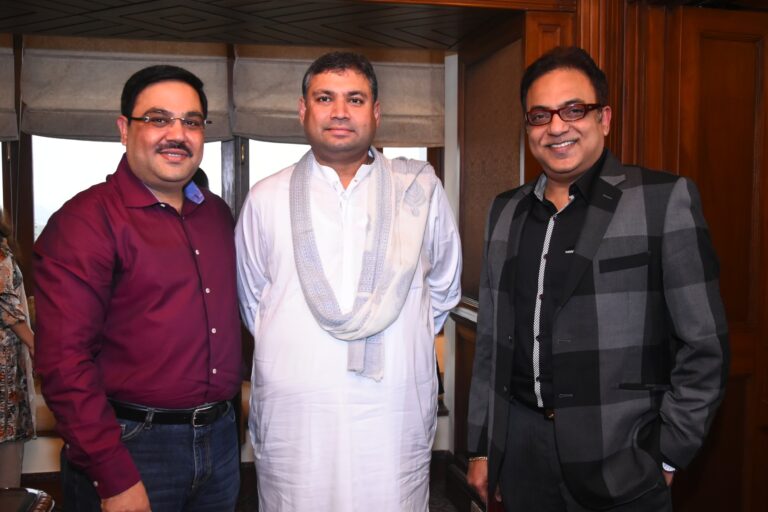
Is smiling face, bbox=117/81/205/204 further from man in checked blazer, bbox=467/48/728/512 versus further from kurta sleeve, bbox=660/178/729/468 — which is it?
kurta sleeve, bbox=660/178/729/468

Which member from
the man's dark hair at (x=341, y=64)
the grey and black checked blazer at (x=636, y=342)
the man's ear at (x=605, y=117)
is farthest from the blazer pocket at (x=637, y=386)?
the man's dark hair at (x=341, y=64)

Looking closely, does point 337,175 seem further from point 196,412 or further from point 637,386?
point 637,386

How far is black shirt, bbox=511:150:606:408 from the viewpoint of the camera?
1.72m

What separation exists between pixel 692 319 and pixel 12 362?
106 inches

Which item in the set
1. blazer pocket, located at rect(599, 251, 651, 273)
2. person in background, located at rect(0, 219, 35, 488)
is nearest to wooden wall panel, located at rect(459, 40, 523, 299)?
blazer pocket, located at rect(599, 251, 651, 273)

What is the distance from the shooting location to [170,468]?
5.69 feet

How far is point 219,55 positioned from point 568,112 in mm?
2695

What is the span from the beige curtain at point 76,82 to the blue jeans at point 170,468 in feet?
7.97

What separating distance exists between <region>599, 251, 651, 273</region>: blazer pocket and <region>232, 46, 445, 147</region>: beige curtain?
2.56m

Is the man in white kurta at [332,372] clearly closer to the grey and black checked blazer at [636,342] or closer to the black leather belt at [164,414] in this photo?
the black leather belt at [164,414]

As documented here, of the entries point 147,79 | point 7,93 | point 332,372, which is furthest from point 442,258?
point 7,93

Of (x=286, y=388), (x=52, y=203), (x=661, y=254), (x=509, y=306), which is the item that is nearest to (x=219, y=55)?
(x=52, y=203)

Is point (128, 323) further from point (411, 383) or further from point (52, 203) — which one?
point (52, 203)

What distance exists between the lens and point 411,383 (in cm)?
210
